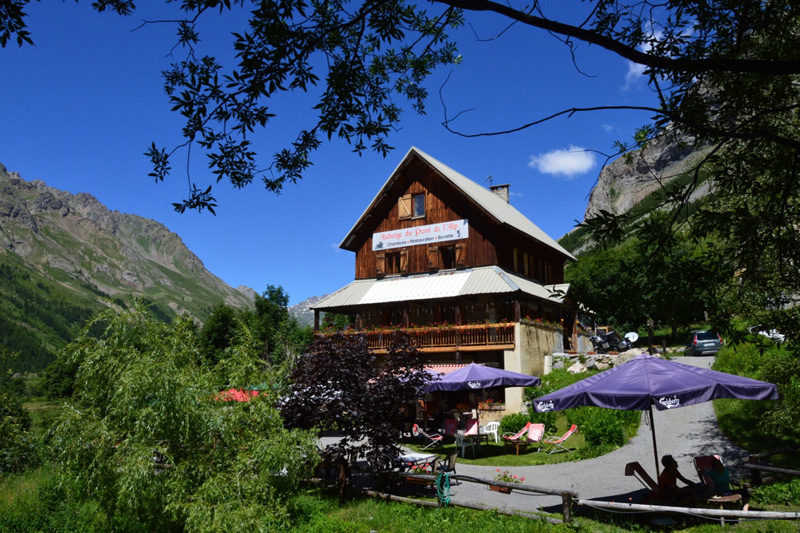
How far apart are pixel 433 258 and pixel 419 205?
3.24 metres

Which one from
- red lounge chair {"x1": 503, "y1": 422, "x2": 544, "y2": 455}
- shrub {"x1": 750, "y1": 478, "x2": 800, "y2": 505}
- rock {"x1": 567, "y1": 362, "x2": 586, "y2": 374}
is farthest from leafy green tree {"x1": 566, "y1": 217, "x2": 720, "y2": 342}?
rock {"x1": 567, "y1": 362, "x2": 586, "y2": 374}

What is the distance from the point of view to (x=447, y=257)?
30484 mm

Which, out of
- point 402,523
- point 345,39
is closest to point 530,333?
point 402,523

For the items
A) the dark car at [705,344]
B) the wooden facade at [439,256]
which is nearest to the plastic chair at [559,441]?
the wooden facade at [439,256]

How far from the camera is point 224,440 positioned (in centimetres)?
985

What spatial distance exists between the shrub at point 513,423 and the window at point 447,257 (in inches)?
453

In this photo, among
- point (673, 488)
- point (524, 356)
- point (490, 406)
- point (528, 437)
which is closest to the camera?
point (673, 488)

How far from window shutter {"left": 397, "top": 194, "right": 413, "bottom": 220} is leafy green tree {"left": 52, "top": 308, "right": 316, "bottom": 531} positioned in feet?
70.9

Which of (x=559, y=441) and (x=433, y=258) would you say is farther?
(x=433, y=258)

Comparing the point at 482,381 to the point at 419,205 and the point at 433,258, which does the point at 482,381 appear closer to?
the point at 433,258

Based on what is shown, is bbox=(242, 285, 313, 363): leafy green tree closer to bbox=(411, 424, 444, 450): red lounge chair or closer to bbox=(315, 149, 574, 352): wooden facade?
bbox=(315, 149, 574, 352): wooden facade

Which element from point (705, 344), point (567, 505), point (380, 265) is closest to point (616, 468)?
point (567, 505)

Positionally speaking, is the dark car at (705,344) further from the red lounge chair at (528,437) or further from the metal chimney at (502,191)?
the red lounge chair at (528,437)

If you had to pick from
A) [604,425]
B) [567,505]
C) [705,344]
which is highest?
[705,344]
